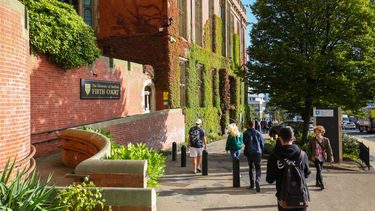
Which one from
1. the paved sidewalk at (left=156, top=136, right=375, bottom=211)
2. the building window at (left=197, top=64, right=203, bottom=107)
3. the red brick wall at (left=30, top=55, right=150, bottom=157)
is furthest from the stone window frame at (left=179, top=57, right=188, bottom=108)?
the paved sidewalk at (left=156, top=136, right=375, bottom=211)

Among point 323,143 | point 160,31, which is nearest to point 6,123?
point 323,143

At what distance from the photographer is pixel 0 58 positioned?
5023 mm

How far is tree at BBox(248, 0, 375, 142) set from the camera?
1175 cm

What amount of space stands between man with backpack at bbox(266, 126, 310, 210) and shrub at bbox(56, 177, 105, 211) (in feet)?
8.00

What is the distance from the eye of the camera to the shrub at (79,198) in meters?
3.82

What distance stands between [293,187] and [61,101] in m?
8.58

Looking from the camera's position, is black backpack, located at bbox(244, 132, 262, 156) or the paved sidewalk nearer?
the paved sidewalk

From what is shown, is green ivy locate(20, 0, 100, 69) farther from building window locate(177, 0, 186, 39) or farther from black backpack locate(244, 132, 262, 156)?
building window locate(177, 0, 186, 39)

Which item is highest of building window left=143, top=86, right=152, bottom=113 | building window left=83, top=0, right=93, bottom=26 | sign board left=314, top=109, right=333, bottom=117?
building window left=83, top=0, right=93, bottom=26

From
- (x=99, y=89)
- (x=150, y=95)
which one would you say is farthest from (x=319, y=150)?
(x=150, y=95)

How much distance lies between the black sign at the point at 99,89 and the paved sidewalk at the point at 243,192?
436 centimetres

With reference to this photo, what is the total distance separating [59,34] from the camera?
9.30m

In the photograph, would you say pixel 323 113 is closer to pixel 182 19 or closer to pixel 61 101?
pixel 61 101

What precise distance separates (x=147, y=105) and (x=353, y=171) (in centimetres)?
1060
